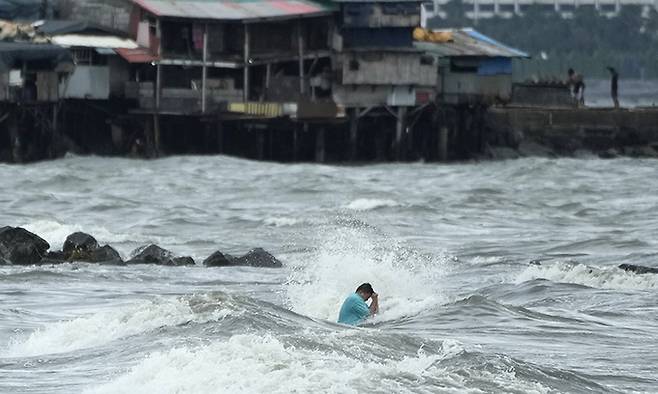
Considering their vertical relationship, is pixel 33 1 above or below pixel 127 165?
above

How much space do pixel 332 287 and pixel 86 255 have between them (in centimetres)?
615

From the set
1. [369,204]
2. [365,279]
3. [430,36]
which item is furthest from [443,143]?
[365,279]

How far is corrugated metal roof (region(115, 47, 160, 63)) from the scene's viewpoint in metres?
65.4

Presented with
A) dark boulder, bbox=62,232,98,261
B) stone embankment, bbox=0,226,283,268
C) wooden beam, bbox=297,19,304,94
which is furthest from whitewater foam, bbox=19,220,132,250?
wooden beam, bbox=297,19,304,94

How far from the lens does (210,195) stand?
52.9m

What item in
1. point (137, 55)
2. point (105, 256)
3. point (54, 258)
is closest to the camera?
point (54, 258)

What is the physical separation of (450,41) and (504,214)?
93.2ft

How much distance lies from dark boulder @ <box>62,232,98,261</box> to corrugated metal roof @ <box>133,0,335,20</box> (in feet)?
102

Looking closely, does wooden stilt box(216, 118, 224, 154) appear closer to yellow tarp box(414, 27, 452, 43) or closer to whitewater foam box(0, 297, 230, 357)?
yellow tarp box(414, 27, 452, 43)

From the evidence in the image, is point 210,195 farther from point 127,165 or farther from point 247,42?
point 247,42

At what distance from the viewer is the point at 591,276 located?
1223 inches

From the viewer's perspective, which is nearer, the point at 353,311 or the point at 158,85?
the point at 353,311

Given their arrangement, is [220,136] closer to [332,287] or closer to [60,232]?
[60,232]

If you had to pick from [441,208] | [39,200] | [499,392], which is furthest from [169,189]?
[499,392]
